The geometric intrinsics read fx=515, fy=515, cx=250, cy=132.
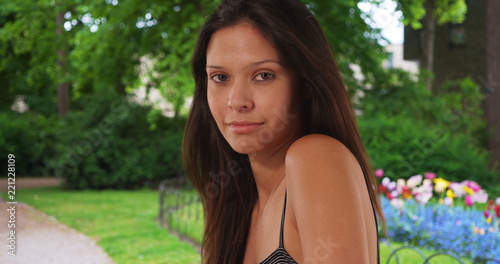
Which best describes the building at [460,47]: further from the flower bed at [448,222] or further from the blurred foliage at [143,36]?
the flower bed at [448,222]

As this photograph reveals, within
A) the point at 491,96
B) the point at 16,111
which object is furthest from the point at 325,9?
the point at 16,111

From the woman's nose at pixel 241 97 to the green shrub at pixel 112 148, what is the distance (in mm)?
13562

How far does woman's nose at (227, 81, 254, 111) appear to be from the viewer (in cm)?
135

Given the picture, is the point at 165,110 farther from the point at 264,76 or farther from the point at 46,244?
the point at 264,76

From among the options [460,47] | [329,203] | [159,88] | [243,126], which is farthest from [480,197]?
[460,47]

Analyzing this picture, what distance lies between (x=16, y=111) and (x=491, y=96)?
1918 centimetres

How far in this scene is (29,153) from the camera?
18.0 meters

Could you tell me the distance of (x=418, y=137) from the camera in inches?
326

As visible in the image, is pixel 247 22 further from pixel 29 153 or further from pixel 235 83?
pixel 29 153

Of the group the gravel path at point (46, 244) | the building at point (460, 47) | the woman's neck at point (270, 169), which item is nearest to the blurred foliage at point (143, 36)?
the gravel path at point (46, 244)

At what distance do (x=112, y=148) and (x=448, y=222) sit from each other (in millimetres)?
11465

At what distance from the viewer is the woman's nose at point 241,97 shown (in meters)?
1.35

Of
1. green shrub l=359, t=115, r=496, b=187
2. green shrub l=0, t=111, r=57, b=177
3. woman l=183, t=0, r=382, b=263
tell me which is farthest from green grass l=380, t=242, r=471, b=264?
green shrub l=0, t=111, r=57, b=177

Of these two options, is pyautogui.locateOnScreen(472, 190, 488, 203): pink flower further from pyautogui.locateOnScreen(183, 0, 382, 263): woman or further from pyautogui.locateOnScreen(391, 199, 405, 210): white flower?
pyautogui.locateOnScreen(183, 0, 382, 263): woman
